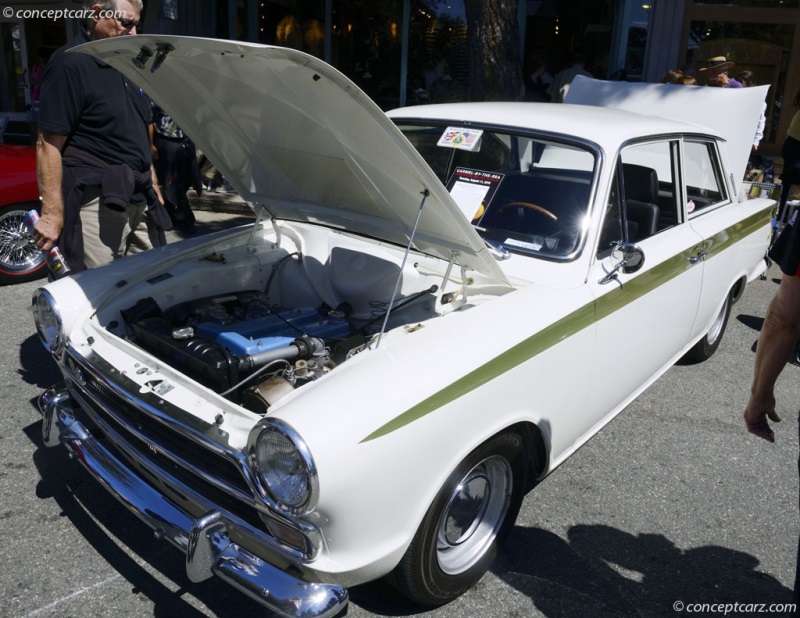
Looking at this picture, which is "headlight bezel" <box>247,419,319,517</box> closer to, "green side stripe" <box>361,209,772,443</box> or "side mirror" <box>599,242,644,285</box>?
"green side stripe" <box>361,209,772,443</box>

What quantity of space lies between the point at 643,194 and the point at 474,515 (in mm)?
2113

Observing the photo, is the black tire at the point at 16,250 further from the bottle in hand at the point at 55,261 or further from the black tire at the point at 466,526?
the black tire at the point at 466,526

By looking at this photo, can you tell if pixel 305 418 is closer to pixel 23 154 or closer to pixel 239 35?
pixel 23 154

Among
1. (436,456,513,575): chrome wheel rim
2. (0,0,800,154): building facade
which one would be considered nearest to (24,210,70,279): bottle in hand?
(436,456,513,575): chrome wheel rim

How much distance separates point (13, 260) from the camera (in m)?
5.84

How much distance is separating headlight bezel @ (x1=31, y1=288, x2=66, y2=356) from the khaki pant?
2.85 ft

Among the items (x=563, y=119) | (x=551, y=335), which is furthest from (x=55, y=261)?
(x=563, y=119)

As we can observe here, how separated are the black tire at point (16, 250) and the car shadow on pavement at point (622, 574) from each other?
4.61 metres

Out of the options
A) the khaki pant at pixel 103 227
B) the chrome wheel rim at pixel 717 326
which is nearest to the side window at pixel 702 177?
the chrome wheel rim at pixel 717 326

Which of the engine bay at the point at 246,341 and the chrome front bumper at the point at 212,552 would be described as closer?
the chrome front bumper at the point at 212,552

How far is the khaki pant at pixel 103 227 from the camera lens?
389cm

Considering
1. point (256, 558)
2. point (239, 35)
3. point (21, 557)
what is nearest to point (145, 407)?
point (256, 558)

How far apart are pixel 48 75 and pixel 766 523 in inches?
155

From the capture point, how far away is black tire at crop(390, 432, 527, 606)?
236cm
